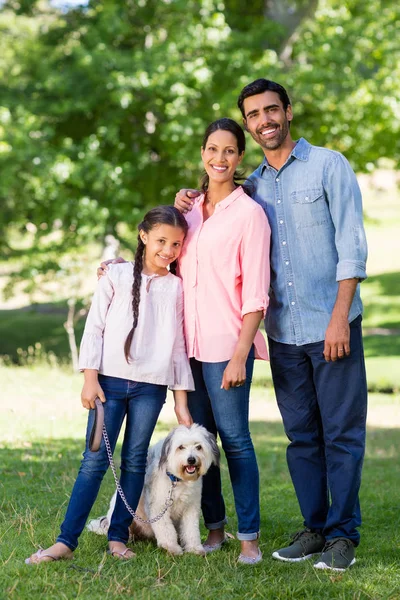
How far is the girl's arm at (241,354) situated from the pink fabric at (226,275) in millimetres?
51

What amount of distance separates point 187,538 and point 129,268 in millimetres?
1482

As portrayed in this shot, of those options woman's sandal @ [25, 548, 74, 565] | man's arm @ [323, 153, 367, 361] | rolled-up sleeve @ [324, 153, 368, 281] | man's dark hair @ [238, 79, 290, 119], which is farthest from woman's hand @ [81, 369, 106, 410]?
man's dark hair @ [238, 79, 290, 119]

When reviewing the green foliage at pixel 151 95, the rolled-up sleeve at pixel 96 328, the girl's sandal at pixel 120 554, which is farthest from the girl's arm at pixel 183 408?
the green foliage at pixel 151 95

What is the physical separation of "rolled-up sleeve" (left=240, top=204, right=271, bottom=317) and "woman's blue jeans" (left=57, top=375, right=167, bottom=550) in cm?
67

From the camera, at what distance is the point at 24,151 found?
14383mm

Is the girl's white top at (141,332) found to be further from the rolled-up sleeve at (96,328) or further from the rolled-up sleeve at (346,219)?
the rolled-up sleeve at (346,219)

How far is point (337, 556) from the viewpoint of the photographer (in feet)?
14.1

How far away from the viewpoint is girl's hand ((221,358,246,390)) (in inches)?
168

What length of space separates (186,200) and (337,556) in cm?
200

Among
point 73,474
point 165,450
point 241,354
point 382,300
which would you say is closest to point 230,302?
point 241,354

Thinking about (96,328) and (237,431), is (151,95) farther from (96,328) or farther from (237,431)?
(237,431)

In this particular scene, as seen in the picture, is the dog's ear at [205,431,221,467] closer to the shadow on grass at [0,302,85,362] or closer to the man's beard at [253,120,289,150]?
the man's beard at [253,120,289,150]

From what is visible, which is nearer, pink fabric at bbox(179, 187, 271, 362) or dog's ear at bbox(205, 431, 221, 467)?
pink fabric at bbox(179, 187, 271, 362)

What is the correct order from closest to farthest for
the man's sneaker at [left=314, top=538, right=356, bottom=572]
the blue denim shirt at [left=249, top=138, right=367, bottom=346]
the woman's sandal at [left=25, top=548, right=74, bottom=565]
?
1. the woman's sandal at [left=25, top=548, right=74, bottom=565]
2. the man's sneaker at [left=314, top=538, right=356, bottom=572]
3. the blue denim shirt at [left=249, top=138, right=367, bottom=346]
